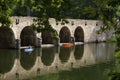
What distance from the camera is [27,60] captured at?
3047cm

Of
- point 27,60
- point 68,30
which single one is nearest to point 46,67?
point 27,60

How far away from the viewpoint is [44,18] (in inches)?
294

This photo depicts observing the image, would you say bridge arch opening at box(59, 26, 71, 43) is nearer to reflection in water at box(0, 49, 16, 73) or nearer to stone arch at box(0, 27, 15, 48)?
stone arch at box(0, 27, 15, 48)

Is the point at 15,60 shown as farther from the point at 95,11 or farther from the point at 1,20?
the point at 95,11

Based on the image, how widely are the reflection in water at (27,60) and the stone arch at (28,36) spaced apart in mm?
6764

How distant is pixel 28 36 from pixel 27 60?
12.8 meters

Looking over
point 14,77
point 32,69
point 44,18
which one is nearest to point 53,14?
point 44,18

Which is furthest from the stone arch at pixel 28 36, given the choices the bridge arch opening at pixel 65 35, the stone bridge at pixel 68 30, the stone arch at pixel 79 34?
the stone arch at pixel 79 34

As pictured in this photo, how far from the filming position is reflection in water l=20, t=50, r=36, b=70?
27.6 metres

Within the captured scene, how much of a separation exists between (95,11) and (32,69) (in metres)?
20.8

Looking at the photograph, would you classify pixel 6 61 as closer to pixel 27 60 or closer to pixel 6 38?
pixel 27 60

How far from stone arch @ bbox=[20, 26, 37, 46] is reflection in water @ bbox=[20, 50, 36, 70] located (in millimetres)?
6764

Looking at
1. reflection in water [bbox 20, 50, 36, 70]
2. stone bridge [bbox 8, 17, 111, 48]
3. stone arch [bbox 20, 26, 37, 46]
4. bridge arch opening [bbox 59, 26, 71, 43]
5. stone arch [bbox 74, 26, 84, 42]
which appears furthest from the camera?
stone arch [bbox 74, 26, 84, 42]

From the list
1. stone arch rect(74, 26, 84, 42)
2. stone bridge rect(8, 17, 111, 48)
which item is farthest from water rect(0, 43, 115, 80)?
stone arch rect(74, 26, 84, 42)
